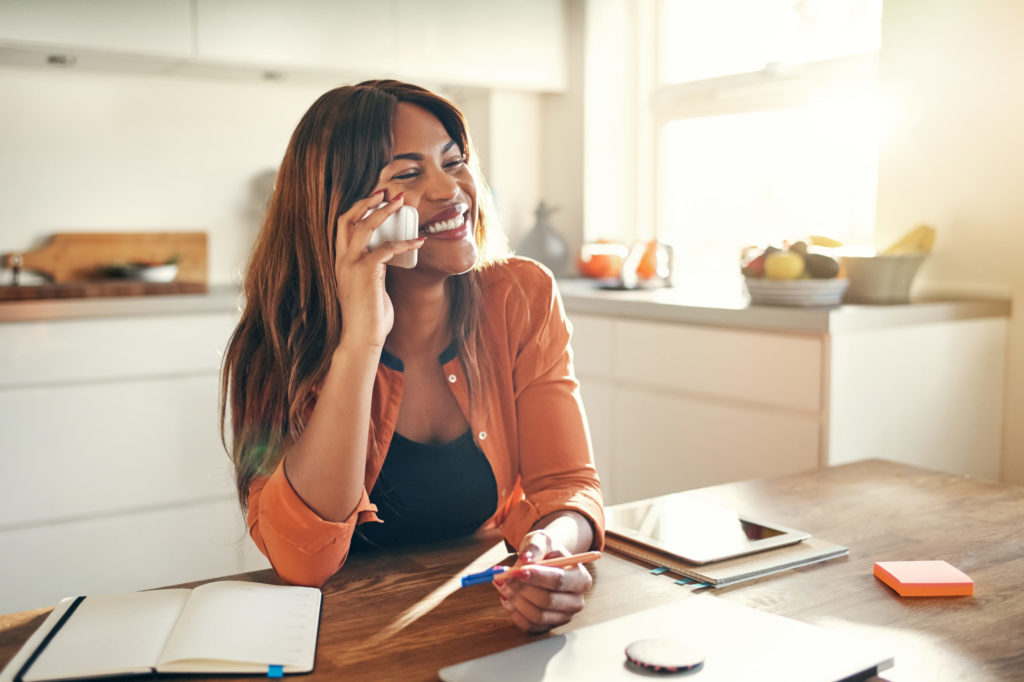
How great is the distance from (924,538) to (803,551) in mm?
185

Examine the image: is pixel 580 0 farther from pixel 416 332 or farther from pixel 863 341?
pixel 416 332

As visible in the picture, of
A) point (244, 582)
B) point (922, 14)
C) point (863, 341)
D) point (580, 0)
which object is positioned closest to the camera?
point (244, 582)

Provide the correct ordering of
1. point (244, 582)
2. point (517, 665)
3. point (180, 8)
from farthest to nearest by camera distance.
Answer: point (180, 8), point (244, 582), point (517, 665)

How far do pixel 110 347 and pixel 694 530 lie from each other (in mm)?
2065

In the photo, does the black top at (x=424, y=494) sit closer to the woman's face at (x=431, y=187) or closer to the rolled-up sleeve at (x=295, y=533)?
the rolled-up sleeve at (x=295, y=533)

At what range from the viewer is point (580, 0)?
11.9ft

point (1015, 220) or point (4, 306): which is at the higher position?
point (1015, 220)

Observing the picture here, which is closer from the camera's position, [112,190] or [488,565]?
[488,565]

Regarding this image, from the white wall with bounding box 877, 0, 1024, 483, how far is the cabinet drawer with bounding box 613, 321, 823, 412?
53cm

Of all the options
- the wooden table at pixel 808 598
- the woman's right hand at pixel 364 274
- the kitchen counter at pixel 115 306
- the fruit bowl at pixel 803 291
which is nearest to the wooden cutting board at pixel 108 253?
the kitchen counter at pixel 115 306

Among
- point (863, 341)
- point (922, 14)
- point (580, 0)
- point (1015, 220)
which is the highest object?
point (580, 0)

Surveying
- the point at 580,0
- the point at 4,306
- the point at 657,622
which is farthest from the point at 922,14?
the point at 4,306

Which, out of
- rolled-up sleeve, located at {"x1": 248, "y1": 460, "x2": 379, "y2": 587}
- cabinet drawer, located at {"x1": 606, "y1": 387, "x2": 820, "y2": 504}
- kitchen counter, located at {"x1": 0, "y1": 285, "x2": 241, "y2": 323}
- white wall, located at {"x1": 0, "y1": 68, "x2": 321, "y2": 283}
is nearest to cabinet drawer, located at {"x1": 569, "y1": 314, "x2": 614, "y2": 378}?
cabinet drawer, located at {"x1": 606, "y1": 387, "x2": 820, "y2": 504}

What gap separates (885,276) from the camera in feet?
7.80
